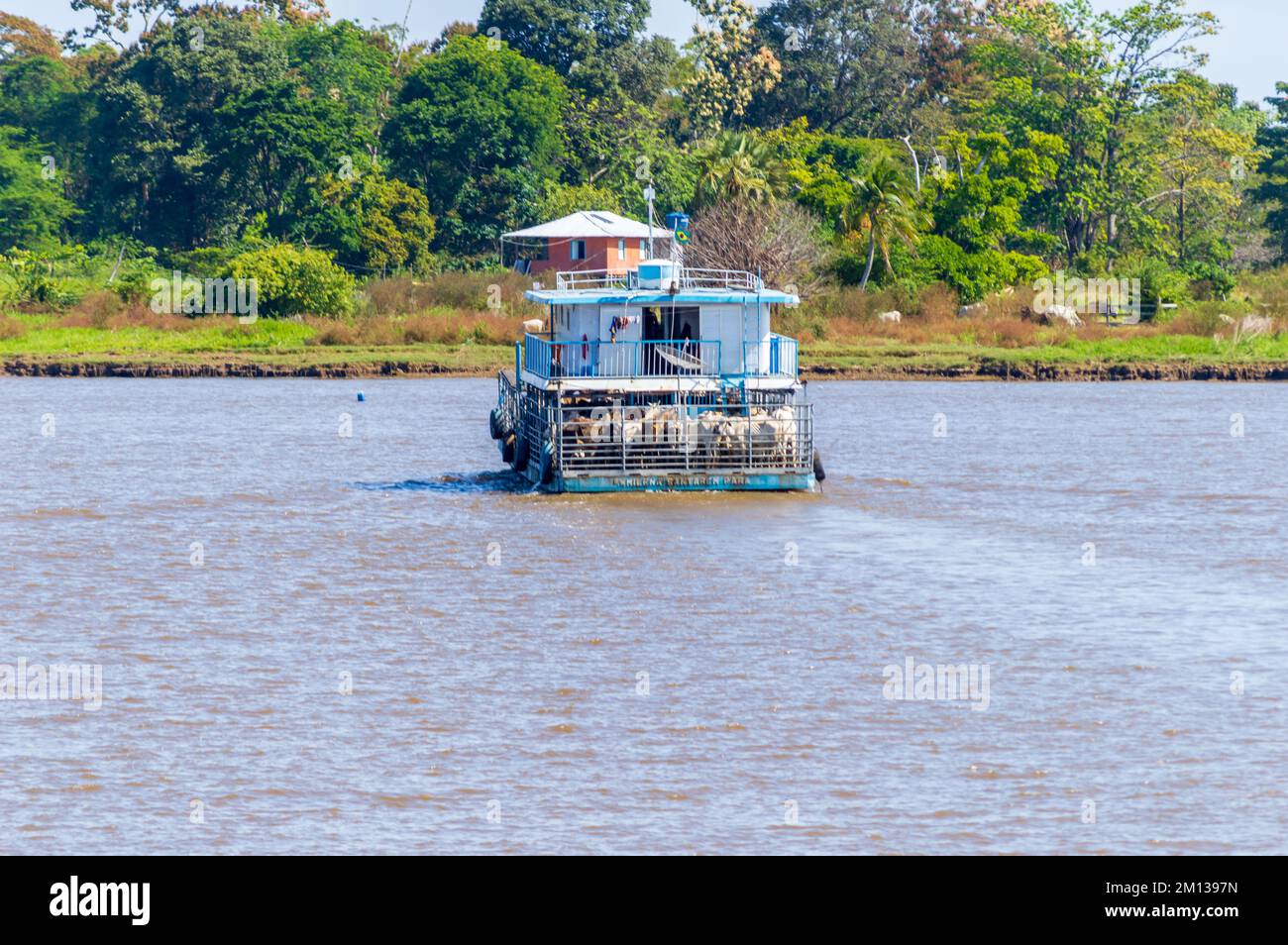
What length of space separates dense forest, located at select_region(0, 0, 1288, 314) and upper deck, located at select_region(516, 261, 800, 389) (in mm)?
38875

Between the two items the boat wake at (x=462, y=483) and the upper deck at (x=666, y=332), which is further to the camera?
the boat wake at (x=462, y=483)

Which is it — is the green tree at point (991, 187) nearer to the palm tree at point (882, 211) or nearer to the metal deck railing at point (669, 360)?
the palm tree at point (882, 211)

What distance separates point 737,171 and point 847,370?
18741mm

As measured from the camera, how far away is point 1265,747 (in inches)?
731

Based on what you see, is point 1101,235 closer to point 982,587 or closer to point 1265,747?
point 982,587

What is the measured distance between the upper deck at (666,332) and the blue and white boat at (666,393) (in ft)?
0.06

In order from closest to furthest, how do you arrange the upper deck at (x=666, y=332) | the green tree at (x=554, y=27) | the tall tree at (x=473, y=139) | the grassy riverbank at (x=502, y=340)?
the upper deck at (x=666, y=332) < the grassy riverbank at (x=502, y=340) < the tall tree at (x=473, y=139) < the green tree at (x=554, y=27)

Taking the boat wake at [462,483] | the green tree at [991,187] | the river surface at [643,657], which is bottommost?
the river surface at [643,657]

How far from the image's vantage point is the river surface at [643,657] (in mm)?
16406

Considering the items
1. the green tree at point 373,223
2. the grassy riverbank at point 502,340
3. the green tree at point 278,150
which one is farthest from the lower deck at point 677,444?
the green tree at point 278,150

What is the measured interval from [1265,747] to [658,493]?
641 inches

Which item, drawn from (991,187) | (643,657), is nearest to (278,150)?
(991,187)

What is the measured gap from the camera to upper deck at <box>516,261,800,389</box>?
3516cm
